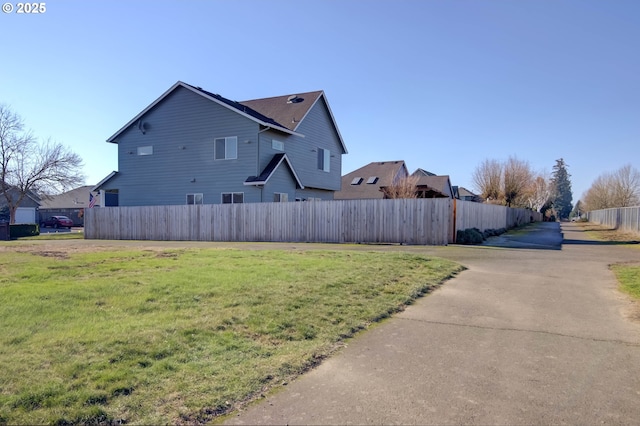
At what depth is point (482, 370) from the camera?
422cm

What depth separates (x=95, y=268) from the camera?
29.3 ft

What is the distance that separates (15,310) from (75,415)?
3.09 m

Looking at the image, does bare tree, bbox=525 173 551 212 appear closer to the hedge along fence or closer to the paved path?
the hedge along fence

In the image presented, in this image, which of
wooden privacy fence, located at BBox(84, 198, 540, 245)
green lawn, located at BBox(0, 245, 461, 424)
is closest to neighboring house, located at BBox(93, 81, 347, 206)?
wooden privacy fence, located at BBox(84, 198, 540, 245)

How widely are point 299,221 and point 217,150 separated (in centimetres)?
785

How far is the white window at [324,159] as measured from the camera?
29531 millimetres

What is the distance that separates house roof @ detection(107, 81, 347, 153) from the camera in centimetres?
2480

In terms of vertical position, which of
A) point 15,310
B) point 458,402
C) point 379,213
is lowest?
point 458,402

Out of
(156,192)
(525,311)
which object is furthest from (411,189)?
(525,311)

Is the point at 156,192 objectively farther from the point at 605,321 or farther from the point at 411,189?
the point at 605,321

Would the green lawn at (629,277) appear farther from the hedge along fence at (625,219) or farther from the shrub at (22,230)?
the shrub at (22,230)

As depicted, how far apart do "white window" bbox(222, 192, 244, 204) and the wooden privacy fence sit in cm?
225

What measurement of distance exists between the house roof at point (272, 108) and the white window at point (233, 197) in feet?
14.3

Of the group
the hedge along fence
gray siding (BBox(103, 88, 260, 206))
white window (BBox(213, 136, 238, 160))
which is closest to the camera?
gray siding (BBox(103, 88, 260, 206))
